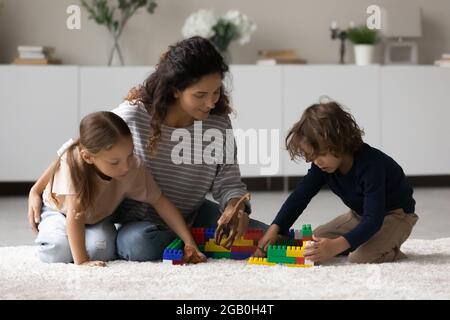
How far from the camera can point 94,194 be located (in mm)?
2178

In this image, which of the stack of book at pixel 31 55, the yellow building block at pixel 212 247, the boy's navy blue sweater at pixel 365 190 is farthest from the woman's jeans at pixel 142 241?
the stack of book at pixel 31 55

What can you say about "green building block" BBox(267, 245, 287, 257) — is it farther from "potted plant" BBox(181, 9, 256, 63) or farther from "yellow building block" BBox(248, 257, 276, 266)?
"potted plant" BBox(181, 9, 256, 63)

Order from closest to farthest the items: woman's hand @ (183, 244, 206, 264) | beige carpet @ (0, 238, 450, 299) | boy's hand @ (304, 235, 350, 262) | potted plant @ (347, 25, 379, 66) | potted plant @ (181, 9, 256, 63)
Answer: beige carpet @ (0, 238, 450, 299), boy's hand @ (304, 235, 350, 262), woman's hand @ (183, 244, 206, 264), potted plant @ (181, 9, 256, 63), potted plant @ (347, 25, 379, 66)

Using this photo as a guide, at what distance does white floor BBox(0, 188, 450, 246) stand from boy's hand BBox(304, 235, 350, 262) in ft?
2.46

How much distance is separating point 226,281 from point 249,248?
0.34 m

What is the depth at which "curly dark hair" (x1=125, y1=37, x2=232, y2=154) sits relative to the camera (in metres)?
2.16

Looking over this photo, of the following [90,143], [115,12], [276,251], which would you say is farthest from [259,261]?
[115,12]

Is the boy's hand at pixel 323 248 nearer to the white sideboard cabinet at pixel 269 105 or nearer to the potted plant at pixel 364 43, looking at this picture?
the white sideboard cabinet at pixel 269 105

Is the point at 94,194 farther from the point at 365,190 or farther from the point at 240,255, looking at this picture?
the point at 365,190

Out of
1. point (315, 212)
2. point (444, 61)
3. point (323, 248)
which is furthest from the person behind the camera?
point (444, 61)

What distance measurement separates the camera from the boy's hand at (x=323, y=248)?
2049 millimetres

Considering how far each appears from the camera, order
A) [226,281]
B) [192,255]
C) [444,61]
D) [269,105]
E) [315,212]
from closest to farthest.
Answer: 1. [226,281]
2. [192,255]
3. [315,212]
4. [269,105]
5. [444,61]

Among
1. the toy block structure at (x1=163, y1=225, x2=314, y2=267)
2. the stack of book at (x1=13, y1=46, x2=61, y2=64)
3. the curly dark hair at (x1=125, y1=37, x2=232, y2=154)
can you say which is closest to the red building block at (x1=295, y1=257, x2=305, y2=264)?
the toy block structure at (x1=163, y1=225, x2=314, y2=267)
